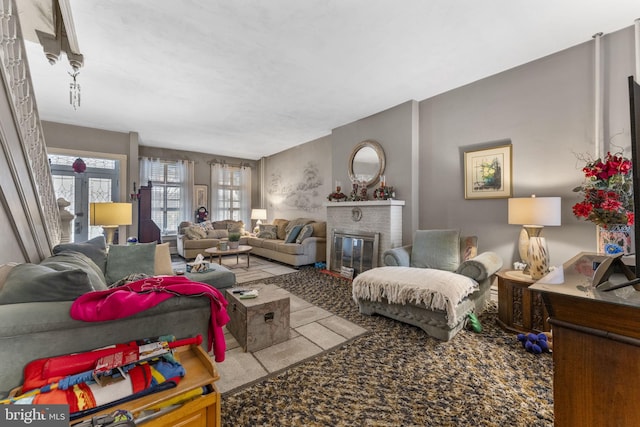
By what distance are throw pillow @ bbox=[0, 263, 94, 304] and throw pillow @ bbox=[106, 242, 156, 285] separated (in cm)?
136

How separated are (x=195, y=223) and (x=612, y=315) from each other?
7501mm

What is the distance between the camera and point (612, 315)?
719 mm

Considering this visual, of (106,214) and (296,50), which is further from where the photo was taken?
(106,214)

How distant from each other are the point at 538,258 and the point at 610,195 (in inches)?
26.9

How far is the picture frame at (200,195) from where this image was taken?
23.3 feet

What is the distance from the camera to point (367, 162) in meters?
→ 4.49

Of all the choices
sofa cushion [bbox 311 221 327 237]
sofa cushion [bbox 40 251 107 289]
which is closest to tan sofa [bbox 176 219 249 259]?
sofa cushion [bbox 311 221 327 237]

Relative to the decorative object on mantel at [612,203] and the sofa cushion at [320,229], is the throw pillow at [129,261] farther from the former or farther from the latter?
the decorative object on mantel at [612,203]

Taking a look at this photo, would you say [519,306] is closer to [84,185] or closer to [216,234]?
[216,234]

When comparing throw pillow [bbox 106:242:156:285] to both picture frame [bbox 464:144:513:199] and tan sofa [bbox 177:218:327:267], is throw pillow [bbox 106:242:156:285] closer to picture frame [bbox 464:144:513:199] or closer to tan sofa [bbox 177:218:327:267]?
tan sofa [bbox 177:218:327:267]

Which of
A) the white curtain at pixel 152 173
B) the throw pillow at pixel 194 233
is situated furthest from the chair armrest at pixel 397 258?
the white curtain at pixel 152 173

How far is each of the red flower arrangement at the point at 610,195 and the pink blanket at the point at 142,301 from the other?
288 cm

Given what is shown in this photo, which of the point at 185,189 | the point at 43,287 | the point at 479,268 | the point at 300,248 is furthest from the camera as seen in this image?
the point at 185,189

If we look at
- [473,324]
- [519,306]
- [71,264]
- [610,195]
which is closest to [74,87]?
[71,264]
